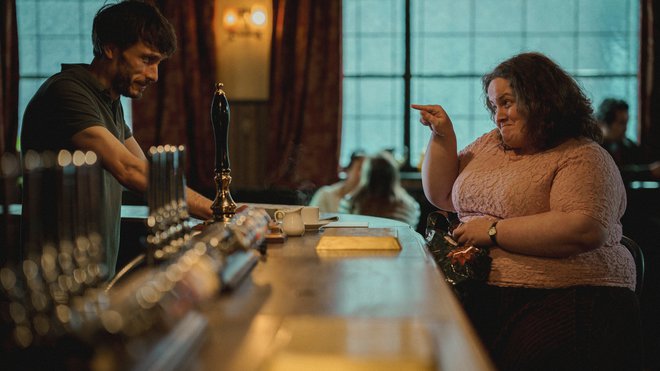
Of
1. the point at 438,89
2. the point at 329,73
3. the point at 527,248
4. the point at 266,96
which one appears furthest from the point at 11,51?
the point at 527,248

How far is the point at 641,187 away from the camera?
5836mm

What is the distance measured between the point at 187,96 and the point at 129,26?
4.55 meters

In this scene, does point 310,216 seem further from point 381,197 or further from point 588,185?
point 381,197

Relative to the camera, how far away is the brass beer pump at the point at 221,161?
2.55 metres

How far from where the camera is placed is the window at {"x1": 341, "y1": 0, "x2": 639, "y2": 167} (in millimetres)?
7293

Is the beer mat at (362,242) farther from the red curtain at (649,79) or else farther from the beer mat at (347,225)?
the red curtain at (649,79)

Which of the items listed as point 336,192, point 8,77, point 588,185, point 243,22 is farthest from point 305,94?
point 588,185

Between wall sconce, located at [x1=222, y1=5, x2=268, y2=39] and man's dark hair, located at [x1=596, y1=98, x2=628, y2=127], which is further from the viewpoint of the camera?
wall sconce, located at [x1=222, y1=5, x2=268, y2=39]

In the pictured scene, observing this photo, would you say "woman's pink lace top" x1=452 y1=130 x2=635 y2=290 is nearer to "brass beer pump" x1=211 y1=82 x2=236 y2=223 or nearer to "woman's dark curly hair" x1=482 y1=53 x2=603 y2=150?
"woman's dark curly hair" x1=482 y1=53 x2=603 y2=150

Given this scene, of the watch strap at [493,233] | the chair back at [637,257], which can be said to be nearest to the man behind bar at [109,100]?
the watch strap at [493,233]

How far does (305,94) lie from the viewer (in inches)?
280

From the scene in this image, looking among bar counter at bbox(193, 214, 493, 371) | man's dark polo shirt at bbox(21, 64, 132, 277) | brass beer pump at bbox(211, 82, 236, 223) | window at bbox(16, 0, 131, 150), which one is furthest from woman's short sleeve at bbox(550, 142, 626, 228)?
window at bbox(16, 0, 131, 150)

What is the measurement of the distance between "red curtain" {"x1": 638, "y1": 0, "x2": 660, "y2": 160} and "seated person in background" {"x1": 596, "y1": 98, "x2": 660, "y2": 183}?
10.7 inches

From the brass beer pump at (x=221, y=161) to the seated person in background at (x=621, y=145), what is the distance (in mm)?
4193
